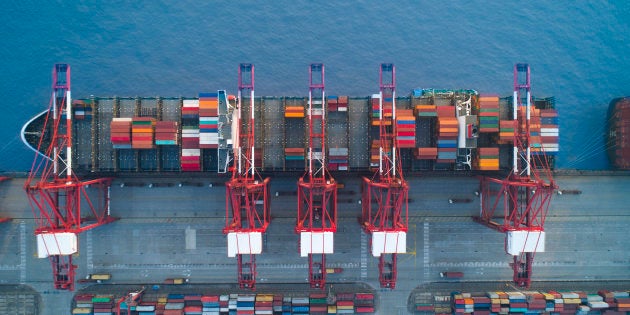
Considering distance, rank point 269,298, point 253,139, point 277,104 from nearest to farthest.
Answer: point 253,139 < point 277,104 < point 269,298

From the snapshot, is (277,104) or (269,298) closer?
(277,104)

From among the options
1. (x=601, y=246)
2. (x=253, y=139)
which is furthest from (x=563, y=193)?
(x=253, y=139)

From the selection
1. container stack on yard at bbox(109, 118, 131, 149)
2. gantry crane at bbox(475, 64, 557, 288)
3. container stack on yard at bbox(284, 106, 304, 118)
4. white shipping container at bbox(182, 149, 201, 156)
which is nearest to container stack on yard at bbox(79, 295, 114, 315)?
container stack on yard at bbox(109, 118, 131, 149)

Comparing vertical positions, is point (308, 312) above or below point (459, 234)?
below

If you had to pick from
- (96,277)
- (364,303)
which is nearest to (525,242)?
(364,303)

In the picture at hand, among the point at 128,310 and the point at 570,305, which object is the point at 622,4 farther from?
the point at 128,310
